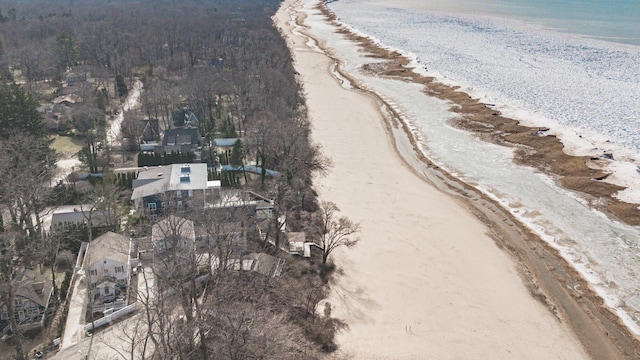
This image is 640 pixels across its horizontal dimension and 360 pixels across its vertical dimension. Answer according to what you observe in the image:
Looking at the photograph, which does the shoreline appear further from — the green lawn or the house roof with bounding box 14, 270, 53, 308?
the green lawn

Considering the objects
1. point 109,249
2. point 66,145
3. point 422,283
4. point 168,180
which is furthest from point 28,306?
point 66,145

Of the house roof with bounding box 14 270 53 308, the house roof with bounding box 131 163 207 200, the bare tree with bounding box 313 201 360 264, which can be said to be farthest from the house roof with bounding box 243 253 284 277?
the house roof with bounding box 14 270 53 308

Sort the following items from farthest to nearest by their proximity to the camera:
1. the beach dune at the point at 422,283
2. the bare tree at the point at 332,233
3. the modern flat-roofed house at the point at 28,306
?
the bare tree at the point at 332,233
the beach dune at the point at 422,283
the modern flat-roofed house at the point at 28,306

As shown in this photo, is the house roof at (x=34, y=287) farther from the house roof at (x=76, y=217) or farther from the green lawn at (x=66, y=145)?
the green lawn at (x=66, y=145)

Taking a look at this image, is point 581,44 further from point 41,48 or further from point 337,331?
point 41,48

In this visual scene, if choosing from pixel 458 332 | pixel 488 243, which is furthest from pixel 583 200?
pixel 458 332

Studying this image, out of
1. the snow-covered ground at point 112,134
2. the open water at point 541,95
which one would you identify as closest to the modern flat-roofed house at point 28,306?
the snow-covered ground at point 112,134
